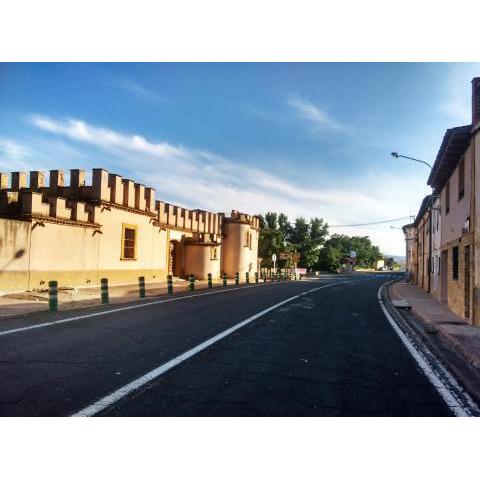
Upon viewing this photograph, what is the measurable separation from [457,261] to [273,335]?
32.9 feet

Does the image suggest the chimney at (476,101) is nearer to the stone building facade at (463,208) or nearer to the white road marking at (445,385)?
the stone building facade at (463,208)

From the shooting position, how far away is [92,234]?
72.5 ft

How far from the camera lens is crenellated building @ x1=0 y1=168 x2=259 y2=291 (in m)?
18.1

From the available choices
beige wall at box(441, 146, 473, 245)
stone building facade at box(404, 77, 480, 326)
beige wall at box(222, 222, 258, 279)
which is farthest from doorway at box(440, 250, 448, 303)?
beige wall at box(222, 222, 258, 279)

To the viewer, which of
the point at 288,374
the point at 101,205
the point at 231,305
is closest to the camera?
the point at 288,374

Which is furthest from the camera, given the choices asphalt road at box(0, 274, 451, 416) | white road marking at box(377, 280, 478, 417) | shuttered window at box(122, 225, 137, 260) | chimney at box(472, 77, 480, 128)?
shuttered window at box(122, 225, 137, 260)

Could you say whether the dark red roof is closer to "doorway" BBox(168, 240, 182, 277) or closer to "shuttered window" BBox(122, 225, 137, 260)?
"shuttered window" BBox(122, 225, 137, 260)

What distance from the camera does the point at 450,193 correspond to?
18.1 metres

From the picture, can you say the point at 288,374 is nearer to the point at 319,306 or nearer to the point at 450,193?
the point at 319,306

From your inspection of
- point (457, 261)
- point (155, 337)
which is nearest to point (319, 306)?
point (457, 261)

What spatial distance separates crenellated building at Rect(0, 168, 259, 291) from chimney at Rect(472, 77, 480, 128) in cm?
1646

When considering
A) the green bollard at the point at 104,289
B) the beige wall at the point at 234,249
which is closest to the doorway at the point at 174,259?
the beige wall at the point at 234,249

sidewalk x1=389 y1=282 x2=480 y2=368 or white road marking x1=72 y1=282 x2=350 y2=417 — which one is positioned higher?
white road marking x1=72 y1=282 x2=350 y2=417

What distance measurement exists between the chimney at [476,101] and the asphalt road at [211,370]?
6.72 m
